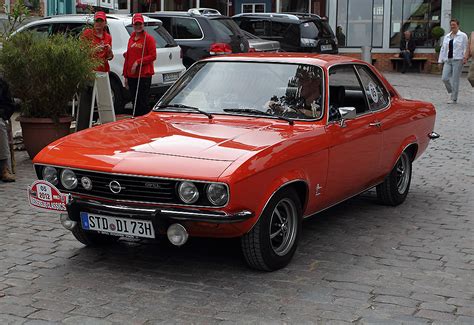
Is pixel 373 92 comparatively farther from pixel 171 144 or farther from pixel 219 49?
pixel 219 49

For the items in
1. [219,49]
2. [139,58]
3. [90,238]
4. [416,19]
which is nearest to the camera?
[90,238]

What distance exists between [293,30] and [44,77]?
1546 cm

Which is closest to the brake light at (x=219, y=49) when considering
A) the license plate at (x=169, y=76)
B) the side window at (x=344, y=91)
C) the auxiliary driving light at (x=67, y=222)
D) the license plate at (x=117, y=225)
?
the license plate at (x=169, y=76)

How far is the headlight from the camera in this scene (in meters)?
5.05

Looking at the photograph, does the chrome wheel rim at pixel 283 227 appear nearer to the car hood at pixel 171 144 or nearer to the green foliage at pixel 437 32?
the car hood at pixel 171 144

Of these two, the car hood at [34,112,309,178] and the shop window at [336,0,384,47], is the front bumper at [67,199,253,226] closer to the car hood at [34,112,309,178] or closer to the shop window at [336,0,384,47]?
the car hood at [34,112,309,178]

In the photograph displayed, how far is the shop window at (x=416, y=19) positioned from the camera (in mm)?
31891

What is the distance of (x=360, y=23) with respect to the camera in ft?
109

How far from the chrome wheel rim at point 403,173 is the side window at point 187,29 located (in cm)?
1014

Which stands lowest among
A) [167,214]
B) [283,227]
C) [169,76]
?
[283,227]

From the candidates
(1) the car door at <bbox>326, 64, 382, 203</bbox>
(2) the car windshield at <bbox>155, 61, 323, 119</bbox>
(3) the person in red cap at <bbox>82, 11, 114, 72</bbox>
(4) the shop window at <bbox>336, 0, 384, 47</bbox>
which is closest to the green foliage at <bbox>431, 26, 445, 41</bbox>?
(4) the shop window at <bbox>336, 0, 384, 47</bbox>

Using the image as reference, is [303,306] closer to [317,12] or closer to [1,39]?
[1,39]

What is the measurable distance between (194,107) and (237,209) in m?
1.78

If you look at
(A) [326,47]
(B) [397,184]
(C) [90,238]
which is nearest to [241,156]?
(C) [90,238]
